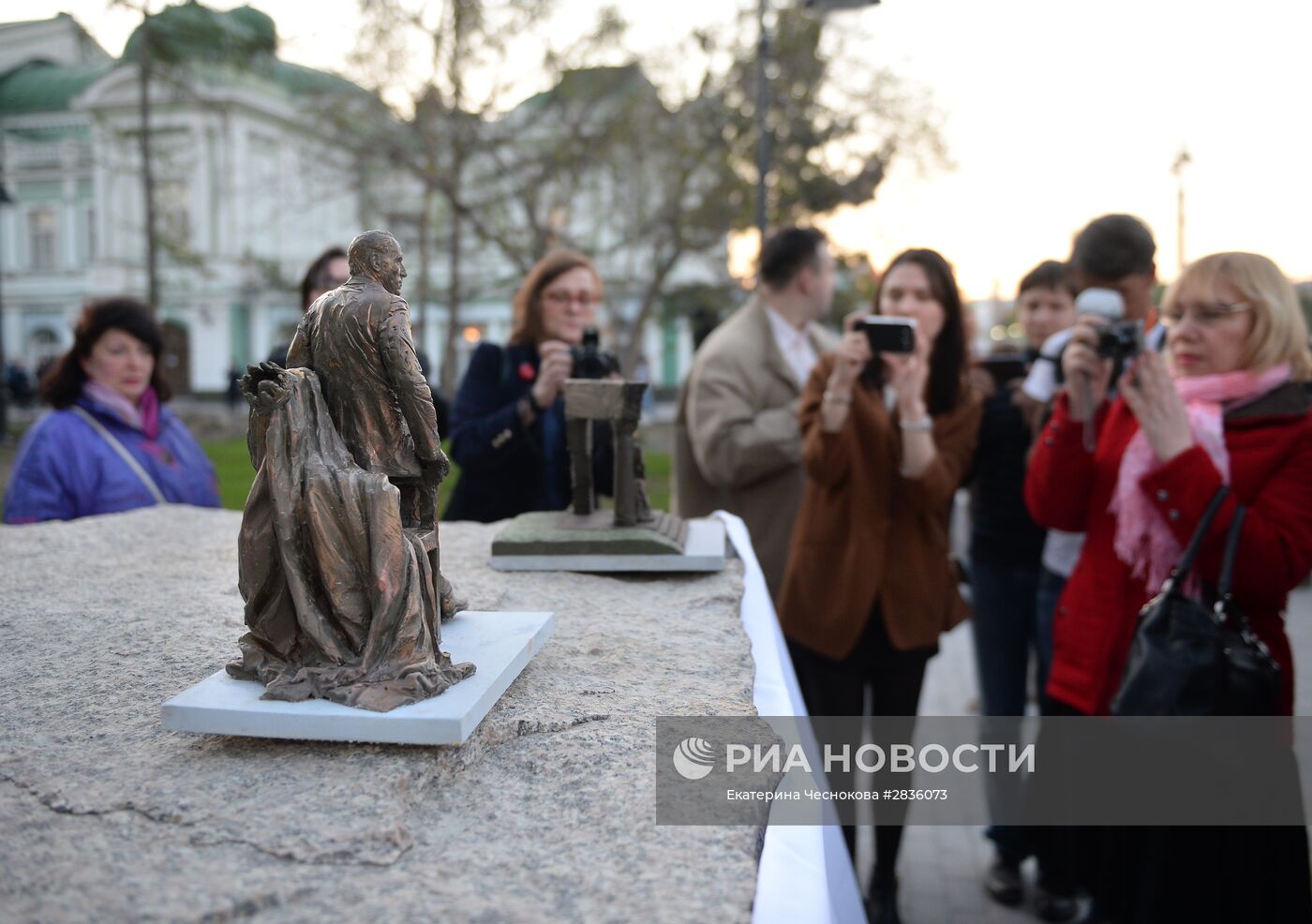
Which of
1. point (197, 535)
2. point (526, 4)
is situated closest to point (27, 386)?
point (526, 4)

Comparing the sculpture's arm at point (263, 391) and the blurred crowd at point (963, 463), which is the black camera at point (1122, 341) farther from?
the sculpture's arm at point (263, 391)

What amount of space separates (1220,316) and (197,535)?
10.8 ft

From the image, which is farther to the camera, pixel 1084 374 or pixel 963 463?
pixel 963 463

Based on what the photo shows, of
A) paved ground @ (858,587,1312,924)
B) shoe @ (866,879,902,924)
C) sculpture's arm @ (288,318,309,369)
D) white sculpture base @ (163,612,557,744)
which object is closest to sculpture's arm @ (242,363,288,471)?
sculpture's arm @ (288,318,309,369)

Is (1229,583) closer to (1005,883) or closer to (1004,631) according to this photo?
(1004,631)

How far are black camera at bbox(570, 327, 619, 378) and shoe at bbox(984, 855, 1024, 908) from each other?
2.37 m

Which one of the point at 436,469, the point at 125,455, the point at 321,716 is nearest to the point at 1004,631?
the point at 436,469

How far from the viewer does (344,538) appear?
1719mm

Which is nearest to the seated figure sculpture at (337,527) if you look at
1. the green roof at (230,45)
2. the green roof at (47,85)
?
the green roof at (230,45)

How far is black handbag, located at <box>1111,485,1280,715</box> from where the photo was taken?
229 cm

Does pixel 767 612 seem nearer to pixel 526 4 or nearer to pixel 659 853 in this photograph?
pixel 659 853

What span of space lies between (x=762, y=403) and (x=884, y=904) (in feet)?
6.27

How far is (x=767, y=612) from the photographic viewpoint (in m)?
2.57

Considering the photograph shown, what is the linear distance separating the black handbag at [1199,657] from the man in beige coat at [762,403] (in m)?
1.55
